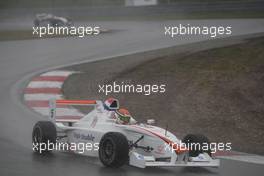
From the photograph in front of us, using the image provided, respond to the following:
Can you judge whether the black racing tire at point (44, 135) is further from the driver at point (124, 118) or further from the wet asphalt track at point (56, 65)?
the driver at point (124, 118)

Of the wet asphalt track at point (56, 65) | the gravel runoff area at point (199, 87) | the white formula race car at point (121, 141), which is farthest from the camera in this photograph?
the gravel runoff area at point (199, 87)

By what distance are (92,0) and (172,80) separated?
61.6 feet

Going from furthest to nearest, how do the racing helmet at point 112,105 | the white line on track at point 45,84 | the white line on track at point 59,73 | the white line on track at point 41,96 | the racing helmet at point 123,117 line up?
1. the white line on track at point 59,73
2. the white line on track at point 45,84
3. the white line on track at point 41,96
4. the racing helmet at point 112,105
5. the racing helmet at point 123,117

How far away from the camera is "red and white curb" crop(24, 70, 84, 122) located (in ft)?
47.7

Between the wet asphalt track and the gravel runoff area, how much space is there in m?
1.31

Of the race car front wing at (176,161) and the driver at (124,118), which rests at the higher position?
the driver at (124,118)

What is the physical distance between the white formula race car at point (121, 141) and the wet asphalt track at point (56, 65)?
0.51 ft

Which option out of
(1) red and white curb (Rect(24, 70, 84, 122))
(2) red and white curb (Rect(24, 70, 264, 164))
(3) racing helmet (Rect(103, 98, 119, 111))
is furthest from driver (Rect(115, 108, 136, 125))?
(1) red and white curb (Rect(24, 70, 84, 122))

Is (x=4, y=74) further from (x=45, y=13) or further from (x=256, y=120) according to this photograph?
(x=45, y=13)

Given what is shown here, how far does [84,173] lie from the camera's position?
945cm

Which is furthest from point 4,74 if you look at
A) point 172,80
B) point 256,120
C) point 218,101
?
point 256,120

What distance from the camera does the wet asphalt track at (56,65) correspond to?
984cm

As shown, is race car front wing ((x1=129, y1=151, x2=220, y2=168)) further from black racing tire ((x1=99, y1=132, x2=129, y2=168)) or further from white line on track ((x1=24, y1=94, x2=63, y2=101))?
white line on track ((x1=24, y1=94, x2=63, y2=101))

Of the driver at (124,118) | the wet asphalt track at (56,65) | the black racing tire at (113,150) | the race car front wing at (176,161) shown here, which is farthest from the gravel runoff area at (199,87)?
the black racing tire at (113,150)
